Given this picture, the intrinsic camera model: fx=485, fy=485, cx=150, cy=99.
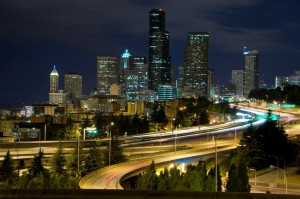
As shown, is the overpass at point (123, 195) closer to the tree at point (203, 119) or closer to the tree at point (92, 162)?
the tree at point (92, 162)

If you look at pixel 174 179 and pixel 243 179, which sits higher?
pixel 243 179

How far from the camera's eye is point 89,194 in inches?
749

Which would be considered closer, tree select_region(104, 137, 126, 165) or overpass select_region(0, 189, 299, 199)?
overpass select_region(0, 189, 299, 199)

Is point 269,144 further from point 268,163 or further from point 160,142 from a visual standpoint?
point 160,142

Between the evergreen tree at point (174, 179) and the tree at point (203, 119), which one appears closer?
the evergreen tree at point (174, 179)

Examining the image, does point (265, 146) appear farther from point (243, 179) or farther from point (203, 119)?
point (203, 119)

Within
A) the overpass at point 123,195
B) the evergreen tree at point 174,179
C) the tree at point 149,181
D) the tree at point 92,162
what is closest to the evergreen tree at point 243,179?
the evergreen tree at point 174,179

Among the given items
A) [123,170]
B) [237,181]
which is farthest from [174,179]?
[123,170]

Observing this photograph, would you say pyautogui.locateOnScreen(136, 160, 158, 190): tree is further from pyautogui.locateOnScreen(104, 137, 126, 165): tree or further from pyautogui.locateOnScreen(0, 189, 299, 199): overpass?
pyautogui.locateOnScreen(0, 189, 299, 199): overpass

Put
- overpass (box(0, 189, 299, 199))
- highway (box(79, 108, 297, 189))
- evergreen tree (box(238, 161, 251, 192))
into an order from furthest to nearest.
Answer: highway (box(79, 108, 297, 189)), evergreen tree (box(238, 161, 251, 192)), overpass (box(0, 189, 299, 199))

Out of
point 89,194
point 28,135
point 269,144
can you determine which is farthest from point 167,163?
point 28,135

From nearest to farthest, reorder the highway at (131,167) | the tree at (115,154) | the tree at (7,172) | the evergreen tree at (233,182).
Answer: the evergreen tree at (233,182) < the highway at (131,167) < the tree at (7,172) < the tree at (115,154)

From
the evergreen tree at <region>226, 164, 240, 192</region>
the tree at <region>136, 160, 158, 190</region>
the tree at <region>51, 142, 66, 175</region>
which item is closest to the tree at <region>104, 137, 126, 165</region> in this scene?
the tree at <region>51, 142, 66, 175</region>

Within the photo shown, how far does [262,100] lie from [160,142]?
12274 cm
